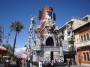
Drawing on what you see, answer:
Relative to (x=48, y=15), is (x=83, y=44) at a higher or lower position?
lower

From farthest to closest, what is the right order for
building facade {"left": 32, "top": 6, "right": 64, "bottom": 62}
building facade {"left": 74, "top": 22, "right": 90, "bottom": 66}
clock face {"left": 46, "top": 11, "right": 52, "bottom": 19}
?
1. clock face {"left": 46, "top": 11, "right": 52, "bottom": 19}
2. building facade {"left": 32, "top": 6, "right": 64, "bottom": 62}
3. building facade {"left": 74, "top": 22, "right": 90, "bottom": 66}

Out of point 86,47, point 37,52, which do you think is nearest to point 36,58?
point 37,52

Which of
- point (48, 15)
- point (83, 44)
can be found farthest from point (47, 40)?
point (83, 44)

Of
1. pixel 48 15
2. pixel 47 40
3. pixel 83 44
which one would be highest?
pixel 48 15

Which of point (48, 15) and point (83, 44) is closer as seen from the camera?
point (83, 44)

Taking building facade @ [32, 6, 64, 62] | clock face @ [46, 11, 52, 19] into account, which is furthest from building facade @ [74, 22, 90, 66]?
clock face @ [46, 11, 52, 19]

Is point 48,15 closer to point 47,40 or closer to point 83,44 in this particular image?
point 47,40

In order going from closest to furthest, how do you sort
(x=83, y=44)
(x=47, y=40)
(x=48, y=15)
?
1. (x=83, y=44)
2. (x=47, y=40)
3. (x=48, y=15)

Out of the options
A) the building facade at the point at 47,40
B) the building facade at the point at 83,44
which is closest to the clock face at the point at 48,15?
the building facade at the point at 47,40

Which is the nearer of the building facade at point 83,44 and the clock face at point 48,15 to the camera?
the building facade at point 83,44

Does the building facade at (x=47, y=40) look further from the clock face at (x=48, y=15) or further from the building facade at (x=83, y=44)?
the building facade at (x=83, y=44)

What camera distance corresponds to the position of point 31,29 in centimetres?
4634

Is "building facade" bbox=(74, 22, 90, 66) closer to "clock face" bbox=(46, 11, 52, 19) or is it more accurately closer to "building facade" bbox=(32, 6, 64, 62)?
"building facade" bbox=(32, 6, 64, 62)

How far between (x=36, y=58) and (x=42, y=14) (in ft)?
51.2
